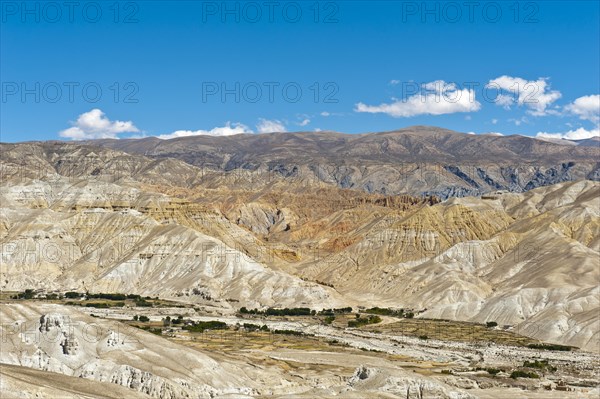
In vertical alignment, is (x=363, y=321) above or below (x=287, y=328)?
above

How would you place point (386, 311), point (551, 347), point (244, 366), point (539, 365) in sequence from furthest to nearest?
point (386, 311)
point (551, 347)
point (539, 365)
point (244, 366)

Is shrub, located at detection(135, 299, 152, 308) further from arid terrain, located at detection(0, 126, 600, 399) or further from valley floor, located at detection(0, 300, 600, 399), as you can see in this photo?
valley floor, located at detection(0, 300, 600, 399)

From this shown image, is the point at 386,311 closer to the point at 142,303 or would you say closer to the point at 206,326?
the point at 206,326

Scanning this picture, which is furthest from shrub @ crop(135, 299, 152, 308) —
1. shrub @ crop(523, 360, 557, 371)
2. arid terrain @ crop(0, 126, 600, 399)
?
shrub @ crop(523, 360, 557, 371)

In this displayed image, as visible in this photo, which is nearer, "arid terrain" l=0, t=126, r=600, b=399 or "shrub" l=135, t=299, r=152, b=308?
"arid terrain" l=0, t=126, r=600, b=399

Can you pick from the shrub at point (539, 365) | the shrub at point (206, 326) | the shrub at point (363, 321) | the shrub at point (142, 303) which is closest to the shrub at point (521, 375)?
the shrub at point (539, 365)

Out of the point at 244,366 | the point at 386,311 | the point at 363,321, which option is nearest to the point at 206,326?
the point at 363,321

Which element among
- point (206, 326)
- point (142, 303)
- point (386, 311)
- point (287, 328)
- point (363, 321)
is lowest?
point (287, 328)

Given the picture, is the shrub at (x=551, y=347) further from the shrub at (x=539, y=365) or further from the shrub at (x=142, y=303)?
the shrub at (x=142, y=303)

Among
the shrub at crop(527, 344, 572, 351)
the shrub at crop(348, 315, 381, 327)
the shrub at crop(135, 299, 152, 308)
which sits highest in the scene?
the shrub at crop(135, 299, 152, 308)

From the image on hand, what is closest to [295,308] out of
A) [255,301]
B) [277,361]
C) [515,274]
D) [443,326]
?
[255,301]

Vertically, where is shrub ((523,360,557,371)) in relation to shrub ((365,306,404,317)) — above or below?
below
